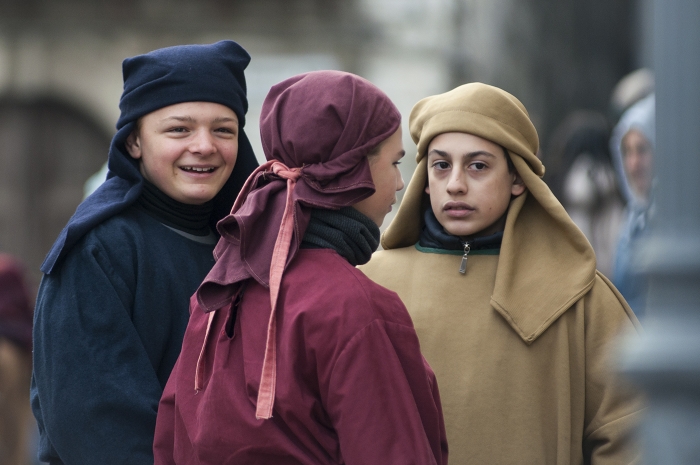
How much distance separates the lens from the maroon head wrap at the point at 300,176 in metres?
2.51

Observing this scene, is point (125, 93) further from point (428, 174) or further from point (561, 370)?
point (561, 370)

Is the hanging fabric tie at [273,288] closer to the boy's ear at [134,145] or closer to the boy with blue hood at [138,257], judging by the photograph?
the boy with blue hood at [138,257]

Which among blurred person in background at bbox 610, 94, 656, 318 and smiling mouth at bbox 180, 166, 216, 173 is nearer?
smiling mouth at bbox 180, 166, 216, 173

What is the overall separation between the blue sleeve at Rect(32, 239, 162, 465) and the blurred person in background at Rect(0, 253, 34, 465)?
305cm

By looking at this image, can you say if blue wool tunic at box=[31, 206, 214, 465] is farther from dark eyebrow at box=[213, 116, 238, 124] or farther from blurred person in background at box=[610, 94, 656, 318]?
blurred person in background at box=[610, 94, 656, 318]

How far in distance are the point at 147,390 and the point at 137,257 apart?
1.38 ft

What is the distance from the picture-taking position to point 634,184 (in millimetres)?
5699

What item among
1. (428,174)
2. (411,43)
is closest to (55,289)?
(428,174)

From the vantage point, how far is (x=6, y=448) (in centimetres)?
620

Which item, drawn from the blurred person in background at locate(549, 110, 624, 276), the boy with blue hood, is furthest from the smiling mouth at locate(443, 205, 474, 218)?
the blurred person in background at locate(549, 110, 624, 276)

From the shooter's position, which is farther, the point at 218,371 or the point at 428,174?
the point at 428,174

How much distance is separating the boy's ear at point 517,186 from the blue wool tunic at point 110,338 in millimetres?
1016

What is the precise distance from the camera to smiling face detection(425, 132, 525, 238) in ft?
11.0

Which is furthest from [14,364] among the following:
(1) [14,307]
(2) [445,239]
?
(2) [445,239]
